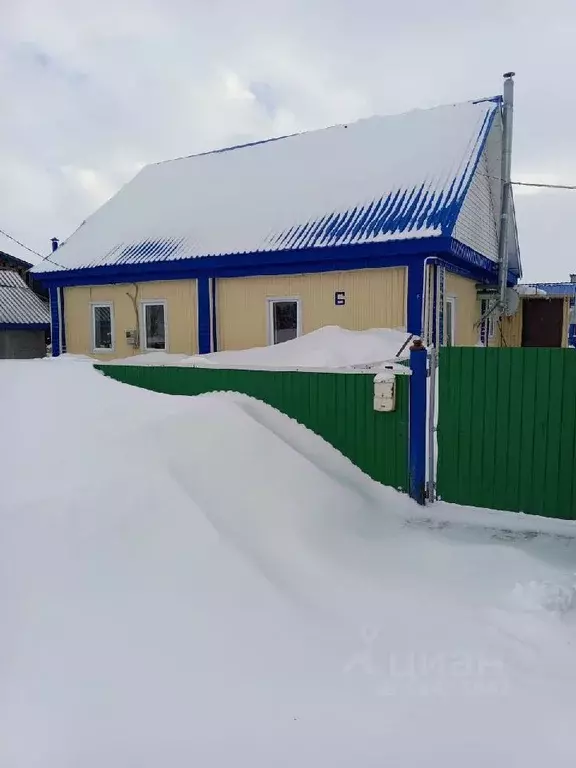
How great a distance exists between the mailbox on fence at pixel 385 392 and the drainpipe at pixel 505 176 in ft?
24.9

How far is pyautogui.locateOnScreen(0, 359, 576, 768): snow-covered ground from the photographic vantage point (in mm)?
2605

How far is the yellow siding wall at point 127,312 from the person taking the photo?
492 inches

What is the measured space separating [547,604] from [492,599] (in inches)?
13.7

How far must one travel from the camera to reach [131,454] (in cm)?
485

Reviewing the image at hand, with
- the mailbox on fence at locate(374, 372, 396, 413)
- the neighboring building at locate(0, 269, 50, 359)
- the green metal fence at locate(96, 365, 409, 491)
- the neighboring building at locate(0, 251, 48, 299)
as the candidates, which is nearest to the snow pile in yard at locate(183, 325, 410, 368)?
the green metal fence at locate(96, 365, 409, 491)

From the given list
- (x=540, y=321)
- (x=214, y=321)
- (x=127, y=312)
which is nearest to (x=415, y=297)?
(x=214, y=321)

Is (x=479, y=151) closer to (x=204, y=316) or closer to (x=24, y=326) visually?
(x=204, y=316)

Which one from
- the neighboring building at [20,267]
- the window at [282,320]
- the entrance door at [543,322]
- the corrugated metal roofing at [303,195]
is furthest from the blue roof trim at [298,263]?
the neighboring building at [20,267]

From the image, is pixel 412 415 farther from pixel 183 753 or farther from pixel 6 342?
pixel 6 342

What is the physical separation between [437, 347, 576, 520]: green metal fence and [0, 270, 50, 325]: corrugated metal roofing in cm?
1940

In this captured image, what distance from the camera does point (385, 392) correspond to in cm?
597

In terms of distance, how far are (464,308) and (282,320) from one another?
3851mm

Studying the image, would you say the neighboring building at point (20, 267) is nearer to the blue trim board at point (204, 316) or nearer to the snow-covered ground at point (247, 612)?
the blue trim board at point (204, 316)

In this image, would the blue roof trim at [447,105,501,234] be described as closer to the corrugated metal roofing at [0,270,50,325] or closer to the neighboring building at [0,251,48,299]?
the corrugated metal roofing at [0,270,50,325]
